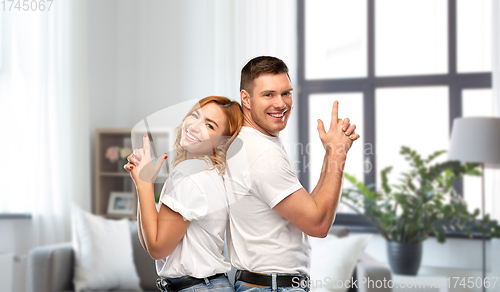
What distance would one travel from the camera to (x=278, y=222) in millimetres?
930

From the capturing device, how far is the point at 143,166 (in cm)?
87

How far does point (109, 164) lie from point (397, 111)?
2.04 metres

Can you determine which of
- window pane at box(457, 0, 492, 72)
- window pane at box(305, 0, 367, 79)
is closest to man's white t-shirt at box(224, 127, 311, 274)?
window pane at box(305, 0, 367, 79)

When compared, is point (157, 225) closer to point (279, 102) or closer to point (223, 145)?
point (223, 145)

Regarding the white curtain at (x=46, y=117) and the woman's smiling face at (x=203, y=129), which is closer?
the woman's smiling face at (x=203, y=129)

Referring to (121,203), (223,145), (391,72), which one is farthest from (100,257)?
(391,72)

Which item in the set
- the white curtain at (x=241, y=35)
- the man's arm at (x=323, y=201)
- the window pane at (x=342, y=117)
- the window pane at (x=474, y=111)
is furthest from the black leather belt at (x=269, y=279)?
the window pane at (x=474, y=111)

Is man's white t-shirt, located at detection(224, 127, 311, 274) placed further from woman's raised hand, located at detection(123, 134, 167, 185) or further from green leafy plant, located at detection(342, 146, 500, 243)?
green leafy plant, located at detection(342, 146, 500, 243)

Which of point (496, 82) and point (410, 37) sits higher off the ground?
point (410, 37)

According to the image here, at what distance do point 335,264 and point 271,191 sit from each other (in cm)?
129

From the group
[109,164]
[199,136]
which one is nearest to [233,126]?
[199,136]

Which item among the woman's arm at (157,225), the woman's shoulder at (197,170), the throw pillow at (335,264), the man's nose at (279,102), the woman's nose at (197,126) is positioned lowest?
the throw pillow at (335,264)

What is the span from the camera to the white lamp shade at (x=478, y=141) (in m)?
2.42

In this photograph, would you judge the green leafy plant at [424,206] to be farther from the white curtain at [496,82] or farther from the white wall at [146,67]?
the white wall at [146,67]
